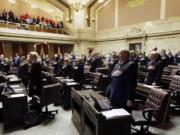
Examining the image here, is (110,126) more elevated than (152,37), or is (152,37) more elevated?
(152,37)

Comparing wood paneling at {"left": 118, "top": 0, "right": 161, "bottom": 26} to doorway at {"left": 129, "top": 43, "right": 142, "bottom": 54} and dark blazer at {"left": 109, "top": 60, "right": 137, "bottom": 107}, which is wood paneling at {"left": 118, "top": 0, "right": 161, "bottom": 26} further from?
dark blazer at {"left": 109, "top": 60, "right": 137, "bottom": 107}

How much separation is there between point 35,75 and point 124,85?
2.35 metres

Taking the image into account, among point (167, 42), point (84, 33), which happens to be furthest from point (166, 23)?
point (84, 33)

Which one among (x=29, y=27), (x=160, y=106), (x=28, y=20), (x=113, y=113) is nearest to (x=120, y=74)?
(x=113, y=113)

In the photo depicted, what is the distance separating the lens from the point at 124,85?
2969 mm

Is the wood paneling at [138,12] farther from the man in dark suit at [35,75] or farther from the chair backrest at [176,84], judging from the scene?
the man in dark suit at [35,75]

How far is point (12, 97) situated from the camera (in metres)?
3.80

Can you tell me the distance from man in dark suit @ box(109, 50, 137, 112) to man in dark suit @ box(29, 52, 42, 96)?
6.84ft

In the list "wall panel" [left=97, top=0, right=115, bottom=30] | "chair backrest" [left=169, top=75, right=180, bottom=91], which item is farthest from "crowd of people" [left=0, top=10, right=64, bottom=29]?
"chair backrest" [left=169, top=75, right=180, bottom=91]

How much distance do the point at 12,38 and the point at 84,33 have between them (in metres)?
7.51

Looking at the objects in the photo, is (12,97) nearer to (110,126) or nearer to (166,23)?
(110,126)

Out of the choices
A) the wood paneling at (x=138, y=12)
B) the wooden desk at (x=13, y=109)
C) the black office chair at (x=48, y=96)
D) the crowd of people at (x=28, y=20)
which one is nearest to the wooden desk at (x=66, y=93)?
the black office chair at (x=48, y=96)

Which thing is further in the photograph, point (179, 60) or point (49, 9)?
point (49, 9)

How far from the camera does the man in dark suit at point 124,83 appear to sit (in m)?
2.87
